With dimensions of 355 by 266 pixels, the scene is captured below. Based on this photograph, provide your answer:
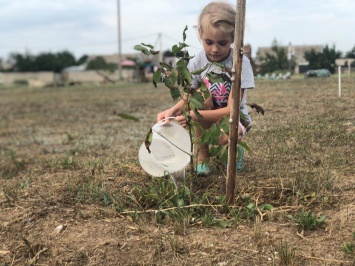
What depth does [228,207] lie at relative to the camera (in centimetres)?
177

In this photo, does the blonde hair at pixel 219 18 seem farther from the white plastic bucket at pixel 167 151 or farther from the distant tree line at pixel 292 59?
the distant tree line at pixel 292 59

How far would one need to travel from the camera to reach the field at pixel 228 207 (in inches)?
60.4

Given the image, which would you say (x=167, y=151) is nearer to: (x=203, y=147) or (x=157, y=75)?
(x=203, y=147)

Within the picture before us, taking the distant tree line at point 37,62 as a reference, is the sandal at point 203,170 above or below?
below

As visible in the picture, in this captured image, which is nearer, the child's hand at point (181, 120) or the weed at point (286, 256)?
the weed at point (286, 256)

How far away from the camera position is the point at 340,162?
2035 millimetres

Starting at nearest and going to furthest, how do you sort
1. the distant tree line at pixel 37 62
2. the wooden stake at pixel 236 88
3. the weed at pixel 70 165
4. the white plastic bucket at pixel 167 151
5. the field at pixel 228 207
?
1. the field at pixel 228 207
2. the wooden stake at pixel 236 88
3. the white plastic bucket at pixel 167 151
4. the weed at pixel 70 165
5. the distant tree line at pixel 37 62

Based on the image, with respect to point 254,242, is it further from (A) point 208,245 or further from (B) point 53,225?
(B) point 53,225

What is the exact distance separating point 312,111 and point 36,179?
171cm

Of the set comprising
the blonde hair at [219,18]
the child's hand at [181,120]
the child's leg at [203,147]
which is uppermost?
the blonde hair at [219,18]

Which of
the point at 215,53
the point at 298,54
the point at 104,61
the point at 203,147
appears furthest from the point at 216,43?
the point at 104,61

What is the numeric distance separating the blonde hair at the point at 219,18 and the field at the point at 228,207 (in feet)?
1.94

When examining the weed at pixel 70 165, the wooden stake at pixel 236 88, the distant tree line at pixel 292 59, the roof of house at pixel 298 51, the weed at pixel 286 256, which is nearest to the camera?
the weed at pixel 286 256

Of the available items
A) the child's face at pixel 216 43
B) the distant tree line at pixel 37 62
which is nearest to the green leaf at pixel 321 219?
the child's face at pixel 216 43
